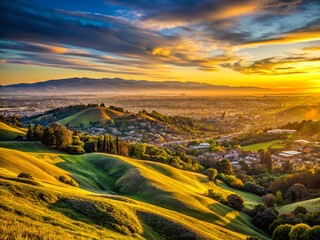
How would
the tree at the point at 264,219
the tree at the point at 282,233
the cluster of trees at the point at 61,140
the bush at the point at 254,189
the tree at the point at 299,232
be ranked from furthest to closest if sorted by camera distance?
the bush at the point at 254,189
the cluster of trees at the point at 61,140
the tree at the point at 264,219
the tree at the point at 282,233
the tree at the point at 299,232

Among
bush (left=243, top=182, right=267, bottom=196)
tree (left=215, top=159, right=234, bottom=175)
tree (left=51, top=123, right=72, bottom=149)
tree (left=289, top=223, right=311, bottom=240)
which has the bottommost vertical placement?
bush (left=243, top=182, right=267, bottom=196)

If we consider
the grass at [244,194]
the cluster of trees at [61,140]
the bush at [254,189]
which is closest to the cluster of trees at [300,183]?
the bush at [254,189]

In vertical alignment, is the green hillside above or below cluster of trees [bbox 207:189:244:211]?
above

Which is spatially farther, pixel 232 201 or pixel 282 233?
pixel 232 201

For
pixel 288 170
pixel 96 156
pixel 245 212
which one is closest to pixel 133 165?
pixel 96 156

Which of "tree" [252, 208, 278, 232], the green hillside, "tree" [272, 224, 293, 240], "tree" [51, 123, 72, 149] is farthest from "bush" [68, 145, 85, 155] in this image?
"tree" [272, 224, 293, 240]

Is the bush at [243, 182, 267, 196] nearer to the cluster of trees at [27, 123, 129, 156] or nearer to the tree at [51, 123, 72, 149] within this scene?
the cluster of trees at [27, 123, 129, 156]

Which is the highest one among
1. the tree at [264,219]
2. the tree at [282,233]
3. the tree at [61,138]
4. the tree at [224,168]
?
the tree at [61,138]

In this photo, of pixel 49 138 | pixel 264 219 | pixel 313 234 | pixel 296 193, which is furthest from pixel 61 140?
pixel 313 234

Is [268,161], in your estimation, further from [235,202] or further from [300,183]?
[235,202]

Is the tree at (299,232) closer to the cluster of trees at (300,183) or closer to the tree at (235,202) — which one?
the tree at (235,202)
